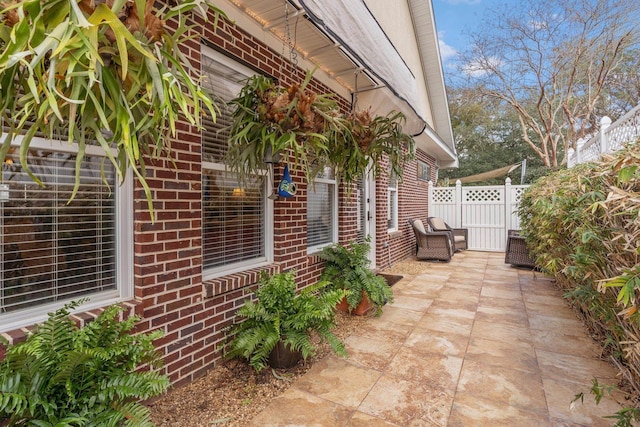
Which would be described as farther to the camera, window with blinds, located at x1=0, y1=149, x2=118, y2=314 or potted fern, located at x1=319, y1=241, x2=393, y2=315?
potted fern, located at x1=319, y1=241, x2=393, y2=315

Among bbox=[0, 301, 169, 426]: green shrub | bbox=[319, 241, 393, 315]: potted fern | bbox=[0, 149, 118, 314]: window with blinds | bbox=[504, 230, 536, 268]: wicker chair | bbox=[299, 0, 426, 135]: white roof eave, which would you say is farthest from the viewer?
bbox=[504, 230, 536, 268]: wicker chair

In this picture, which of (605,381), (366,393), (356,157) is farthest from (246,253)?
(605,381)

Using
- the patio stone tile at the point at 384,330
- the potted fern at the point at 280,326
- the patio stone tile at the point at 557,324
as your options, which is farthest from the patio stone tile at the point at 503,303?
the potted fern at the point at 280,326

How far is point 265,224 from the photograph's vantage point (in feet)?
10.3

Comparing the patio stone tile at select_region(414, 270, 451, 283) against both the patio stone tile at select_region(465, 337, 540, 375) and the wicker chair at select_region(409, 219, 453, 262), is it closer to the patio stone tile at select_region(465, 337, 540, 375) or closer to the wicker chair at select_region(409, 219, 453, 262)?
the wicker chair at select_region(409, 219, 453, 262)

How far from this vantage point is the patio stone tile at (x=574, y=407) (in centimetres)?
194

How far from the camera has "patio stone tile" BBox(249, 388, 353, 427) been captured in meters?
1.91

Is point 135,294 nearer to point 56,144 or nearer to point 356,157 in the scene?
point 56,144

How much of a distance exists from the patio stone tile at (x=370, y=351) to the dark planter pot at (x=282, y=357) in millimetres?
506

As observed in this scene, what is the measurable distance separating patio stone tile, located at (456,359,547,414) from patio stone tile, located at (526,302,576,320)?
1659 mm

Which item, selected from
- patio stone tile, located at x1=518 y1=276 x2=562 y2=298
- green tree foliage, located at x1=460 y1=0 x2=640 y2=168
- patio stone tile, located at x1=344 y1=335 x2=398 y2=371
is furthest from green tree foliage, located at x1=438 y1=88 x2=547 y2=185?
patio stone tile, located at x1=344 y1=335 x2=398 y2=371

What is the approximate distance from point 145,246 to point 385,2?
A: 234 inches

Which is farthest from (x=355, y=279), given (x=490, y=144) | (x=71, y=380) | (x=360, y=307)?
(x=490, y=144)

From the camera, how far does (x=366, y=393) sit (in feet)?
7.23
